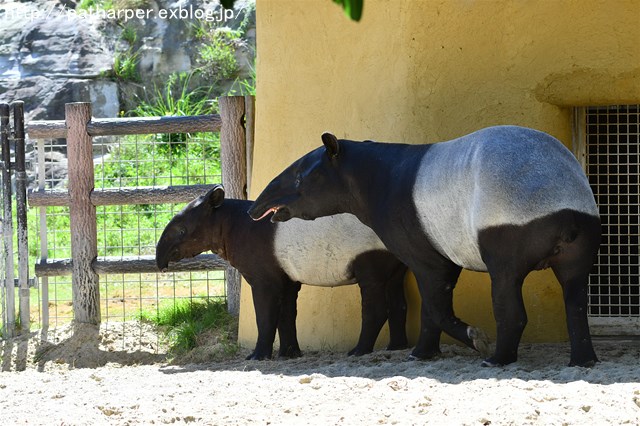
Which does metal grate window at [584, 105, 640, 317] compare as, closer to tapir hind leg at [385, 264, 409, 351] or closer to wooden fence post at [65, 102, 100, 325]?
tapir hind leg at [385, 264, 409, 351]

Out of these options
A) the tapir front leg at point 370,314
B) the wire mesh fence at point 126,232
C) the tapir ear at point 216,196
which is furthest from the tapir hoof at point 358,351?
the wire mesh fence at point 126,232

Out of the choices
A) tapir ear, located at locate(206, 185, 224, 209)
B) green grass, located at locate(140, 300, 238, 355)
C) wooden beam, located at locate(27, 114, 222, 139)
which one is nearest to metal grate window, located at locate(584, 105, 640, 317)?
tapir ear, located at locate(206, 185, 224, 209)

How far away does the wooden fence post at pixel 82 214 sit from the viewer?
11.0 m

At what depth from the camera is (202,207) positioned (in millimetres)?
9352

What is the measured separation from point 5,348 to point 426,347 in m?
4.71

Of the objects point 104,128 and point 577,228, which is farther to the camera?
point 104,128

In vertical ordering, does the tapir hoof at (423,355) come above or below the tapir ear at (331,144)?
below

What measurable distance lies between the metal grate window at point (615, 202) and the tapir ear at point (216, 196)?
116 inches

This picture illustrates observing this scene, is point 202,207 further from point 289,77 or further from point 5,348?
point 5,348

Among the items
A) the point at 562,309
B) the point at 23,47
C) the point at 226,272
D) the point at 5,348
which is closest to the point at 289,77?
the point at 226,272

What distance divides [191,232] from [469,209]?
2.96 meters

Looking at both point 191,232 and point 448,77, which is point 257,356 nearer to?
point 191,232

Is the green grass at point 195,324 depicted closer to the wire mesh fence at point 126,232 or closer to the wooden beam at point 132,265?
the wire mesh fence at point 126,232

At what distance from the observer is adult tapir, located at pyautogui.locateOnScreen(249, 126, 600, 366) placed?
690 centimetres
